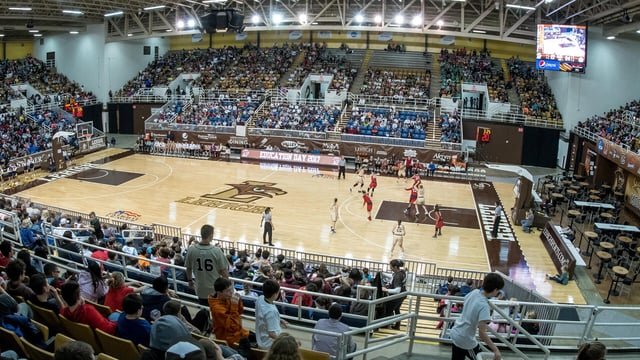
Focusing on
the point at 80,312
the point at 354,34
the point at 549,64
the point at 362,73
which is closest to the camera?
the point at 80,312

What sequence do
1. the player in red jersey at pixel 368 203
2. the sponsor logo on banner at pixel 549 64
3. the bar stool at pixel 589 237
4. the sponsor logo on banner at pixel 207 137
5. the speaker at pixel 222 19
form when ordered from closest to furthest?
1. the bar stool at pixel 589 237
2. the speaker at pixel 222 19
3. the player in red jersey at pixel 368 203
4. the sponsor logo on banner at pixel 549 64
5. the sponsor logo on banner at pixel 207 137

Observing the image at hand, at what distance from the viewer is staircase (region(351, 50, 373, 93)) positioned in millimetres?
44250

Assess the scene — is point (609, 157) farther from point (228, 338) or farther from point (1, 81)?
point (1, 81)

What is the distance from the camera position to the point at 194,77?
161 ft

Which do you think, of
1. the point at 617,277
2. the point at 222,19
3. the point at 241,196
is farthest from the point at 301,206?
the point at 617,277

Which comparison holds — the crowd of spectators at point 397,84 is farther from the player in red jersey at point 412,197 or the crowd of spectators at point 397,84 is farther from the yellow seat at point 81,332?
the yellow seat at point 81,332

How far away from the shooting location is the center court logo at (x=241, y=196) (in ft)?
85.1

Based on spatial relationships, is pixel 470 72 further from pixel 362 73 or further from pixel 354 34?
pixel 354 34

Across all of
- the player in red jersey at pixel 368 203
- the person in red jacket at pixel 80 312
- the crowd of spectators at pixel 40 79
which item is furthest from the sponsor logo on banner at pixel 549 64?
the crowd of spectators at pixel 40 79

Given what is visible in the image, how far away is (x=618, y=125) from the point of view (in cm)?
3164

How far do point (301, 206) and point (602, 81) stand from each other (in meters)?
24.0

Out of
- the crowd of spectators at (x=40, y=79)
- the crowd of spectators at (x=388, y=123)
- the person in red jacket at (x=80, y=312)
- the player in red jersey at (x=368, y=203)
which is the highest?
the crowd of spectators at (x=40, y=79)

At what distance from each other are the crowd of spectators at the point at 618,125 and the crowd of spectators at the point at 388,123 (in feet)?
33.5

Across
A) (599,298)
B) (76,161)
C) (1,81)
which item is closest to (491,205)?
(599,298)
